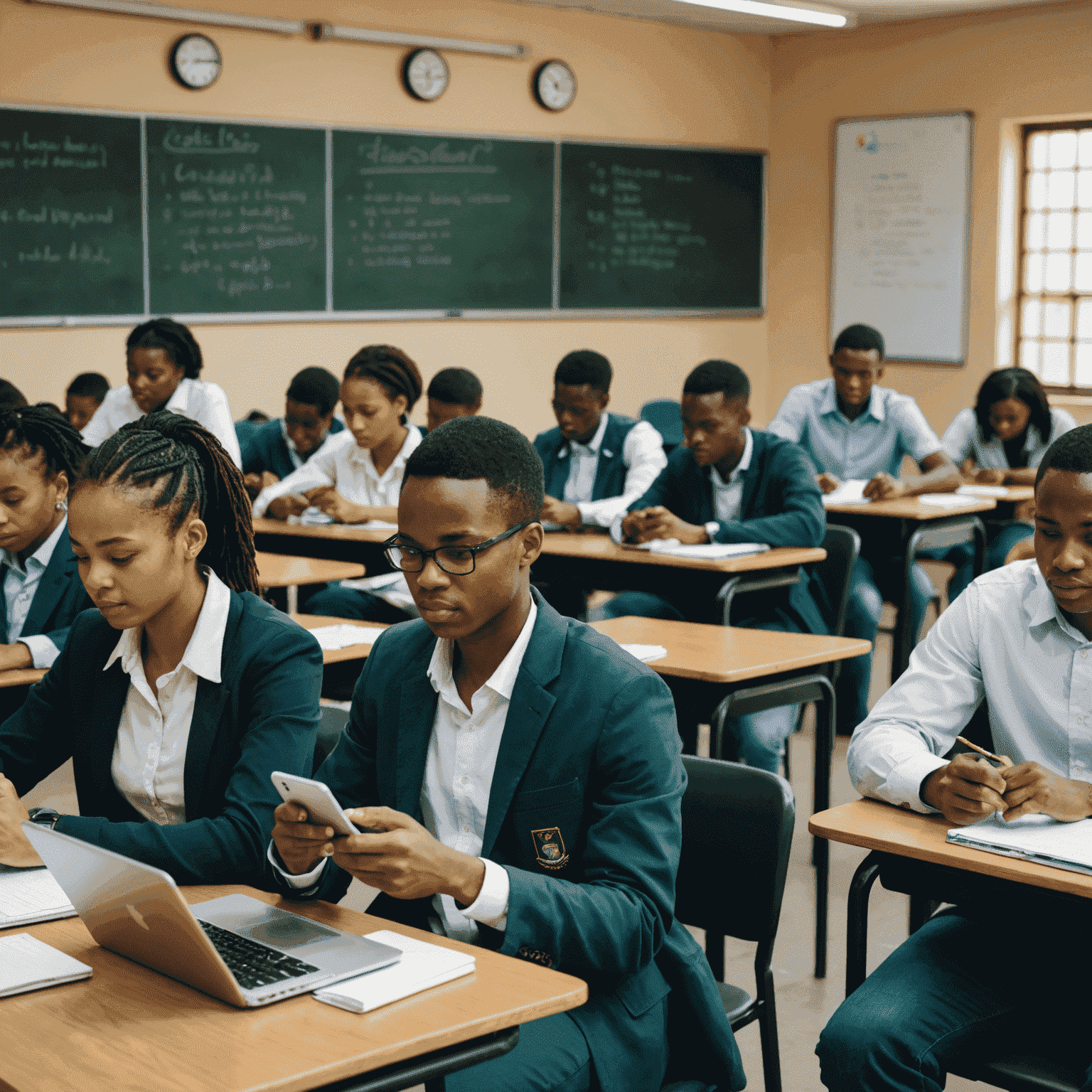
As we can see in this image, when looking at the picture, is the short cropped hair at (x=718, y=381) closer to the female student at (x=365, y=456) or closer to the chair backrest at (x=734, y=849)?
the female student at (x=365, y=456)

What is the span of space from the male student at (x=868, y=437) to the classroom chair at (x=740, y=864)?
322cm

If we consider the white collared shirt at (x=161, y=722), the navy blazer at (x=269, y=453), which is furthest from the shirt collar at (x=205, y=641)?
the navy blazer at (x=269, y=453)

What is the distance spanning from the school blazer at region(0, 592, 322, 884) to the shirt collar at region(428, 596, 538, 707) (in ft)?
0.71

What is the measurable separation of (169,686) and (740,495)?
8.97 ft

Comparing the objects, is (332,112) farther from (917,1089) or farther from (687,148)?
(917,1089)

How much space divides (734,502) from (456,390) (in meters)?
1.36

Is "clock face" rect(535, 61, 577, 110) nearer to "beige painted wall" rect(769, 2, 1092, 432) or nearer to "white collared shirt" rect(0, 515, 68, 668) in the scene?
"beige painted wall" rect(769, 2, 1092, 432)

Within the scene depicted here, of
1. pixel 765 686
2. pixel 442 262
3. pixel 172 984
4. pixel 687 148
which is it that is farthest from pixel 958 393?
pixel 172 984

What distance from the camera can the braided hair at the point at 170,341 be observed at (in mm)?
4977

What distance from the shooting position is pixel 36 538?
2.88 m

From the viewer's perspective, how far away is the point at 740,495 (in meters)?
4.37

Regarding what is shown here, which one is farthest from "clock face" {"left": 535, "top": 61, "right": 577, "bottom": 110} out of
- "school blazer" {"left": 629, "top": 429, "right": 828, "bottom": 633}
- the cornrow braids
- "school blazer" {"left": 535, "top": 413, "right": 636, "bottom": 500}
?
the cornrow braids

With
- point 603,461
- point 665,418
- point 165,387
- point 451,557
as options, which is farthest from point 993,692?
point 665,418

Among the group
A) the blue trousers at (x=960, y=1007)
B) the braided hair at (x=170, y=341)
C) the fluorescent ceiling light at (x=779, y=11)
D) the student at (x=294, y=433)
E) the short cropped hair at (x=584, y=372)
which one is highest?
the fluorescent ceiling light at (x=779, y=11)
